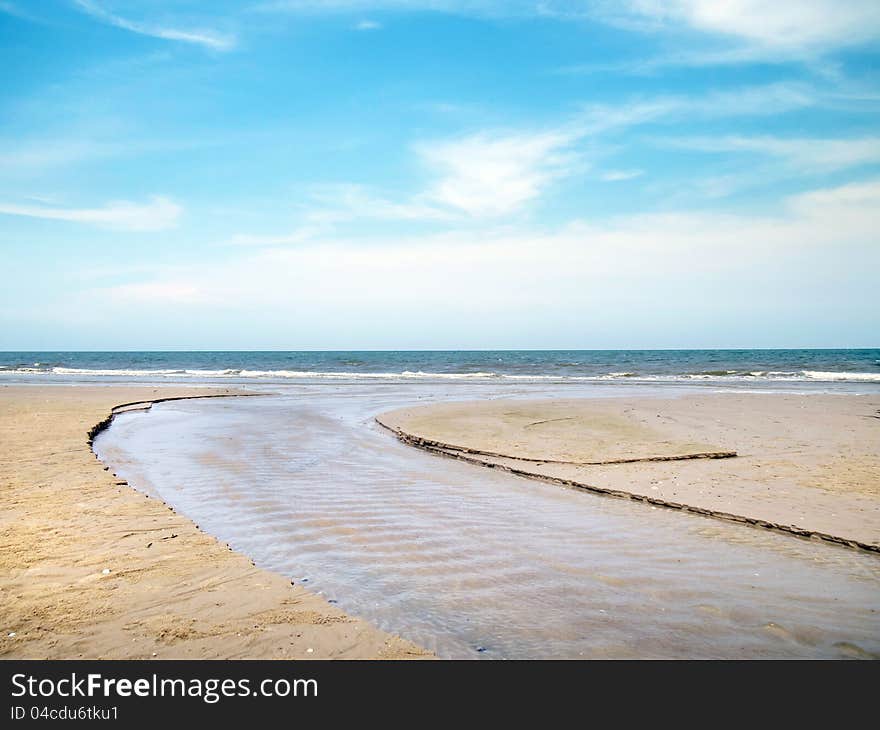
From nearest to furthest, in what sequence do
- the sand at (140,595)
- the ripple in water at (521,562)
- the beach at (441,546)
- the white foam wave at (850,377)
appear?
1. the sand at (140,595)
2. the beach at (441,546)
3. the ripple in water at (521,562)
4. the white foam wave at (850,377)

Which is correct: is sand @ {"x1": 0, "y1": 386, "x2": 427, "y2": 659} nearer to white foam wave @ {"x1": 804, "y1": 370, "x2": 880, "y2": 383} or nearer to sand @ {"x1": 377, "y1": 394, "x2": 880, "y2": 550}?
→ sand @ {"x1": 377, "y1": 394, "x2": 880, "y2": 550}

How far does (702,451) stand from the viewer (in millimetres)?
12258

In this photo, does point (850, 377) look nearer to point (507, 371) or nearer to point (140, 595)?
point (507, 371)

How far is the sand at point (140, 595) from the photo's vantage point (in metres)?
4.16

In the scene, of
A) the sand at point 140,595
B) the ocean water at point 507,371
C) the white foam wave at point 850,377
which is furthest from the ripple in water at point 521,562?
the white foam wave at point 850,377

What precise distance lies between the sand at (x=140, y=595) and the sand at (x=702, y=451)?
19.0ft

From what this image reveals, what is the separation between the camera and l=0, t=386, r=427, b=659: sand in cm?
416

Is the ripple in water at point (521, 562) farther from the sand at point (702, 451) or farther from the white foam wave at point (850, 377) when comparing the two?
the white foam wave at point (850, 377)

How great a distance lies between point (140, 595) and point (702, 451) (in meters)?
10.8
